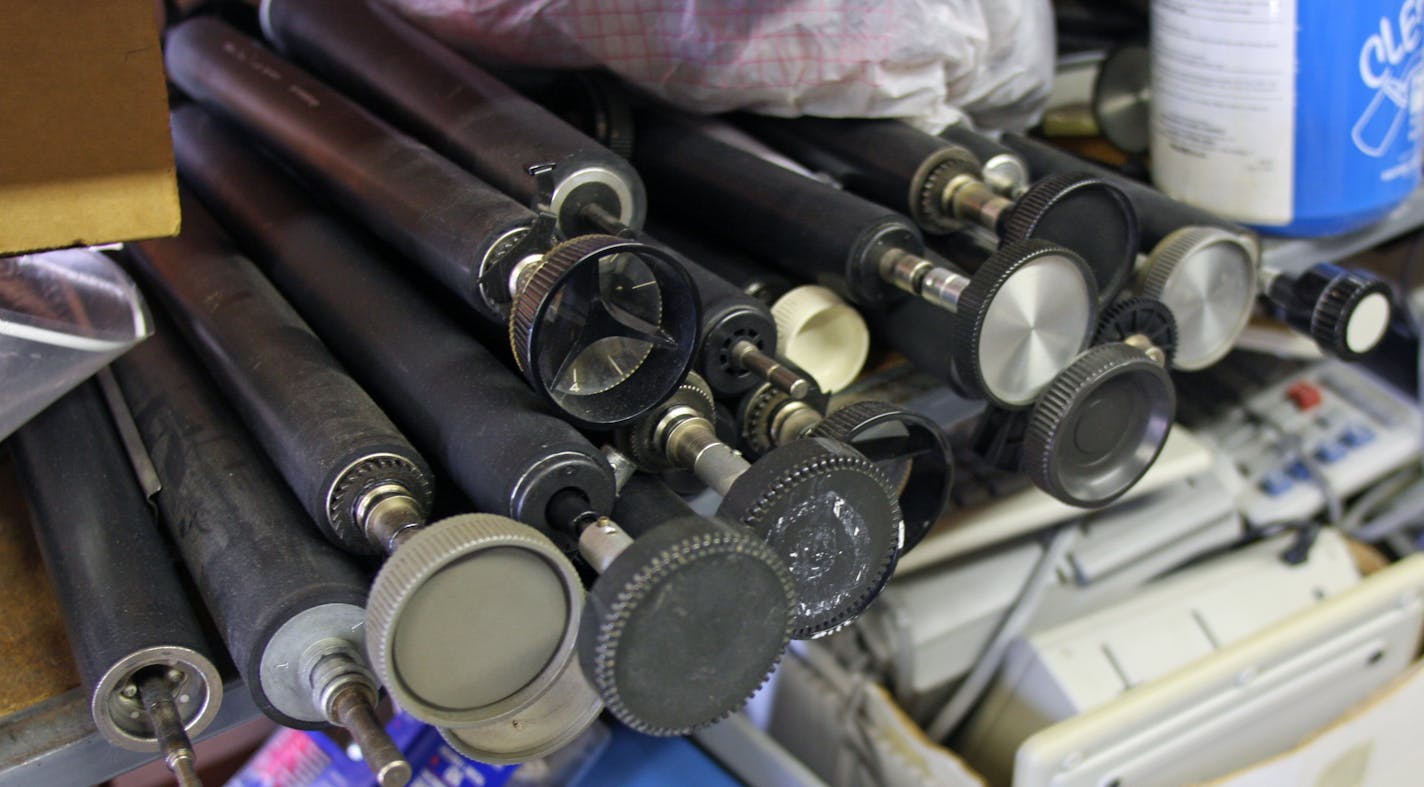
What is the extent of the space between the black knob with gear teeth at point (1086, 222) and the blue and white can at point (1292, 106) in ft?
0.80

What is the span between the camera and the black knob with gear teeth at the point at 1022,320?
0.60 m

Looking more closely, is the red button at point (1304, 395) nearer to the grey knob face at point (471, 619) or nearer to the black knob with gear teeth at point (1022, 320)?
the black knob with gear teeth at point (1022, 320)

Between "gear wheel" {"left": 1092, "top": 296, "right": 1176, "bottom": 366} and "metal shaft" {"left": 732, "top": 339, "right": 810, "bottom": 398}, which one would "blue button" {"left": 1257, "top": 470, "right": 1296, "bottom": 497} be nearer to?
"gear wheel" {"left": 1092, "top": 296, "right": 1176, "bottom": 366}

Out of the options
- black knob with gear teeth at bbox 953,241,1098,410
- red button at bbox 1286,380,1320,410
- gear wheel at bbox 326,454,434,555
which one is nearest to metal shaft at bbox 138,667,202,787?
gear wheel at bbox 326,454,434,555

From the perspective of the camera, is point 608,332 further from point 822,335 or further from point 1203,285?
point 1203,285

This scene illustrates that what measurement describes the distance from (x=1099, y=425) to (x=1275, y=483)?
1.87 feet

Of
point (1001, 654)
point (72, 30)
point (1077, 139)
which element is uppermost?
point (72, 30)

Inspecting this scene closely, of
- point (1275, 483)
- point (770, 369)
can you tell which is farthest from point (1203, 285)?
point (1275, 483)

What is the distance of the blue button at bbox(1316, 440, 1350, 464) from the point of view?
1149 mm

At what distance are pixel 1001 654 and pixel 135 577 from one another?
687mm

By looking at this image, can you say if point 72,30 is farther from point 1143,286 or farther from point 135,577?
point 1143,286

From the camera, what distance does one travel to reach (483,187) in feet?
2.08

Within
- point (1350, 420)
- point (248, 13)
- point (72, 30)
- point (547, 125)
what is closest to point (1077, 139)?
point (1350, 420)

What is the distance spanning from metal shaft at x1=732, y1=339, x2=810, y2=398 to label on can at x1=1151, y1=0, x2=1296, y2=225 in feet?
1.58
